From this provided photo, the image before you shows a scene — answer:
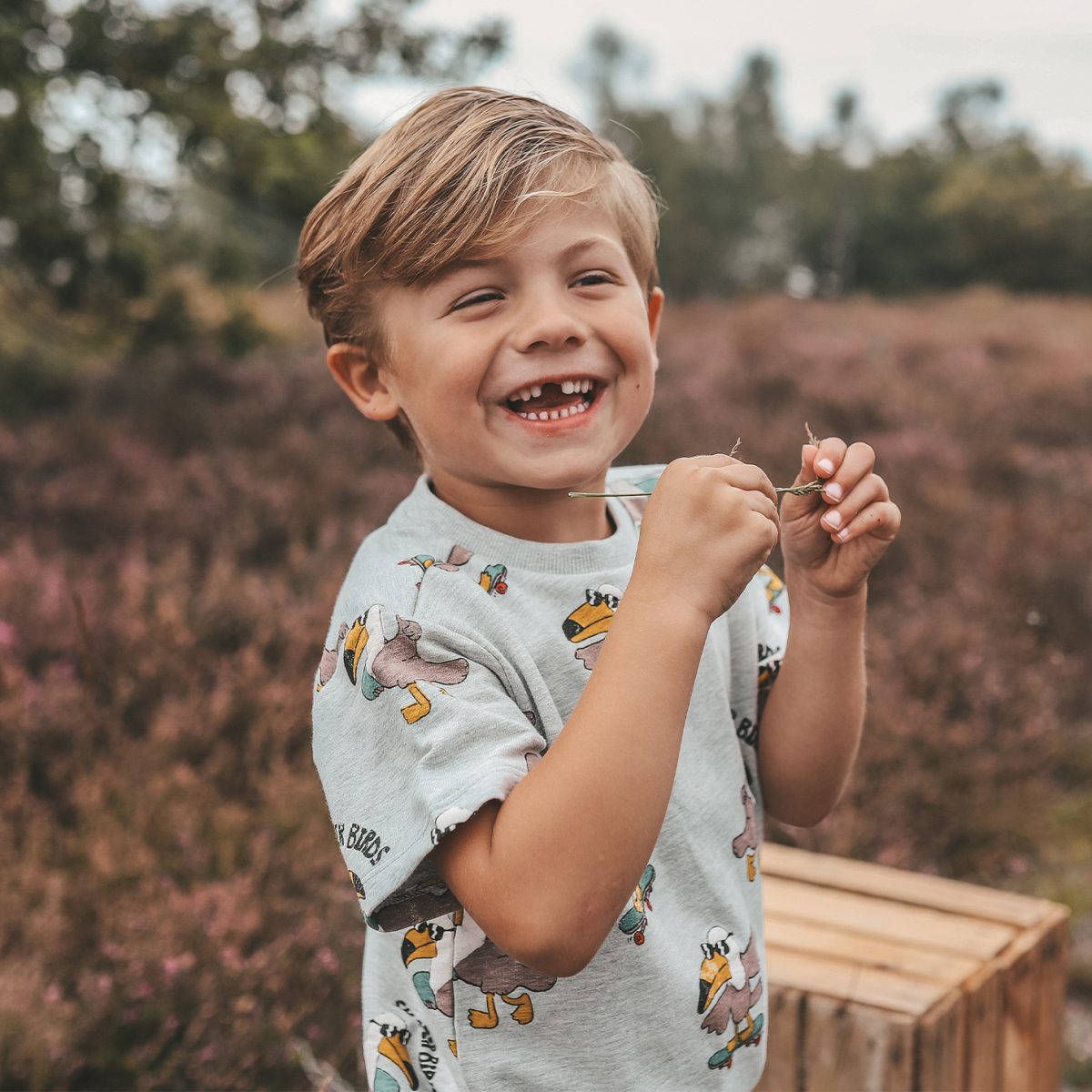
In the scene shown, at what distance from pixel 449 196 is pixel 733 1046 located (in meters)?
1.01

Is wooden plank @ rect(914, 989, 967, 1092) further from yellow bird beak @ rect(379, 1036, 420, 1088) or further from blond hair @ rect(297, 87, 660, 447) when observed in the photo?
blond hair @ rect(297, 87, 660, 447)

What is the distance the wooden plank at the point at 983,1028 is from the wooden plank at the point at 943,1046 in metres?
0.03

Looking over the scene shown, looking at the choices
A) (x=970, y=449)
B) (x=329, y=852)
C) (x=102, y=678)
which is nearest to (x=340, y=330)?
(x=329, y=852)

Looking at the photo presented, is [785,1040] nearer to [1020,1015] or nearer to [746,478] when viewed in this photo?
[1020,1015]

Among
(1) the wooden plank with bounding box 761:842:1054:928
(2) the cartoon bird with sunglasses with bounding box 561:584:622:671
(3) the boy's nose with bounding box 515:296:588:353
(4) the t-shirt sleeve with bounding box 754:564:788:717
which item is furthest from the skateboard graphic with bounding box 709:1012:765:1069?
(1) the wooden plank with bounding box 761:842:1054:928

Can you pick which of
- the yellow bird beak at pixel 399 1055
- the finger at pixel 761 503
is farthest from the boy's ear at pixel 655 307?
the yellow bird beak at pixel 399 1055

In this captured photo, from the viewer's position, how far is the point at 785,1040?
1979 millimetres

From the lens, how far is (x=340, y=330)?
1435 millimetres

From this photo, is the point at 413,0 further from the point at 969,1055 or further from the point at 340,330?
the point at 969,1055

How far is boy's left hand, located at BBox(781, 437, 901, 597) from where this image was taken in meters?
1.31

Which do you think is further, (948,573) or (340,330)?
(948,573)

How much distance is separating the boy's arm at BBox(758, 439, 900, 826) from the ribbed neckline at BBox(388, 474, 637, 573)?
0.23 metres

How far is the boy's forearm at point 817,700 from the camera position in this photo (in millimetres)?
1459

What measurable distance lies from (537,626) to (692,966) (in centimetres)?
42
